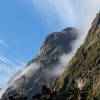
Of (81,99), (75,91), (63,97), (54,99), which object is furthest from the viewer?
(75,91)

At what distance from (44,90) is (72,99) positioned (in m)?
25.0

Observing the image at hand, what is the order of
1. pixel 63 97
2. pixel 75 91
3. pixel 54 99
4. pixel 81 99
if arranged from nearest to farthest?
pixel 54 99 → pixel 81 99 → pixel 63 97 → pixel 75 91

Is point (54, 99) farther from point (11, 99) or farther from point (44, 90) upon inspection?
point (11, 99)

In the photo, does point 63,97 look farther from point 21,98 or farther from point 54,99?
point 21,98

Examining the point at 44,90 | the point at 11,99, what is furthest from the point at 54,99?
the point at 11,99

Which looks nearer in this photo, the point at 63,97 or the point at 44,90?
the point at 44,90

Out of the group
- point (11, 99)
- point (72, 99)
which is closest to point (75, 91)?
point (72, 99)

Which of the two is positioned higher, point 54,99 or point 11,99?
point 11,99

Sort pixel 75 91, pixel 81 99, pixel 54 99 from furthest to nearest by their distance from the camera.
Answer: pixel 75 91 → pixel 81 99 → pixel 54 99

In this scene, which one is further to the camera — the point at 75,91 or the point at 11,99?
the point at 75,91

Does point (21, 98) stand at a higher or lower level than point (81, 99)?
higher

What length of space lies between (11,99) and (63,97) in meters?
38.4

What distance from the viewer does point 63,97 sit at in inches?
6127

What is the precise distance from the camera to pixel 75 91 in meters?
170
